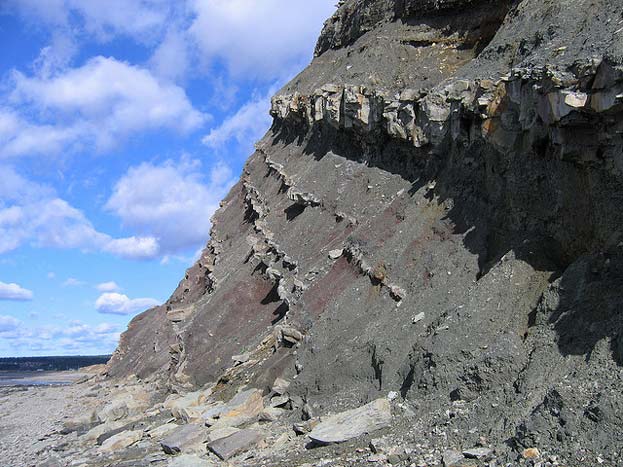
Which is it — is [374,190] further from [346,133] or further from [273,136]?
[273,136]

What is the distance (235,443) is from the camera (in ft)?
48.7

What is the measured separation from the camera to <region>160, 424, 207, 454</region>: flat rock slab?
53.0 feet

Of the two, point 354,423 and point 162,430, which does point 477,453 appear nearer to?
point 354,423

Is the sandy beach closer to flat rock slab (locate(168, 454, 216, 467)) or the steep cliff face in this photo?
the steep cliff face

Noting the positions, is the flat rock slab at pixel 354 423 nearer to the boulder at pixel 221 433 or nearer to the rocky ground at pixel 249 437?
the rocky ground at pixel 249 437

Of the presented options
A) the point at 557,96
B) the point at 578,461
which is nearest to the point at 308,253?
the point at 557,96

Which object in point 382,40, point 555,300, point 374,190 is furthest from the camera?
point 382,40

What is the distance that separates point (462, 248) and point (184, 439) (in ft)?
28.7

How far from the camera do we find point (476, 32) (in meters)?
28.7

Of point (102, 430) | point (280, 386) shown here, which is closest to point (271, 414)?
point (280, 386)

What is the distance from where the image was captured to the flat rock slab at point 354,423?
42.4ft

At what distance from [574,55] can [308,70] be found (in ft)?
110

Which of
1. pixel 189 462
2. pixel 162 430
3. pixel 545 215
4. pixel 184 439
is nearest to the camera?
pixel 189 462

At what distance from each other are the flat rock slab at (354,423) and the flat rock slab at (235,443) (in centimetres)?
178
